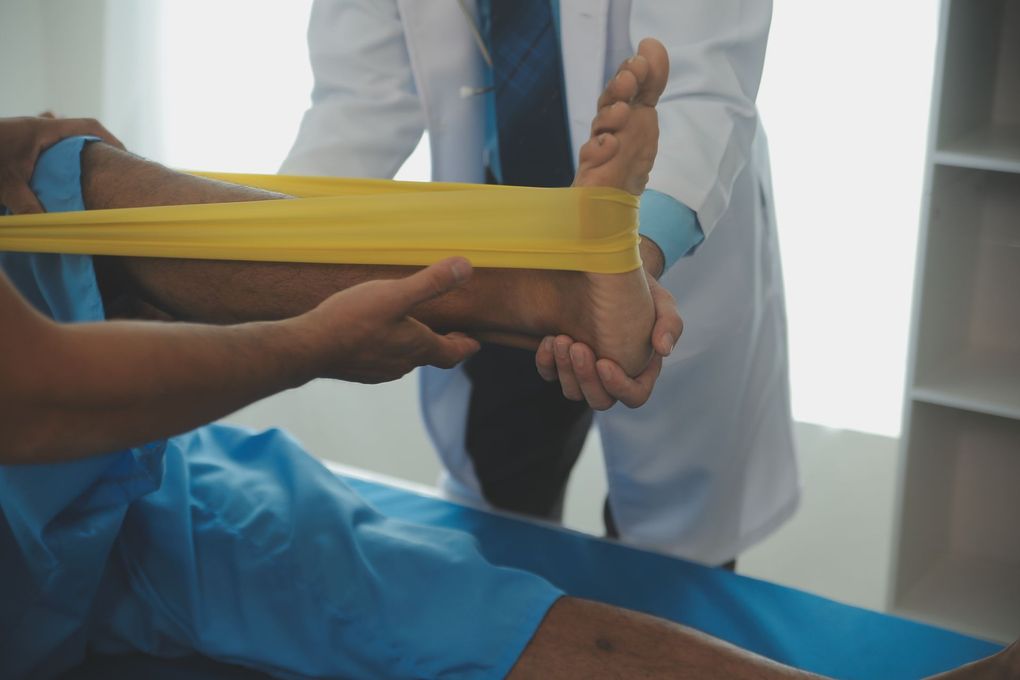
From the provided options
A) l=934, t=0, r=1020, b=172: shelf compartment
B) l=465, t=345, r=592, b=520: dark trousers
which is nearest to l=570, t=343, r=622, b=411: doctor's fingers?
l=465, t=345, r=592, b=520: dark trousers

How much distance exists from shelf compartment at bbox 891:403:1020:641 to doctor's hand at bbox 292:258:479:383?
42.3 inches

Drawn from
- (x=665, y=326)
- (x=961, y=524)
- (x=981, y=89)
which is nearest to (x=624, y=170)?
(x=665, y=326)

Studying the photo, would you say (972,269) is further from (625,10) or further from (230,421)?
(230,421)

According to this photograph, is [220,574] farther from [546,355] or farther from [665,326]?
[665,326]

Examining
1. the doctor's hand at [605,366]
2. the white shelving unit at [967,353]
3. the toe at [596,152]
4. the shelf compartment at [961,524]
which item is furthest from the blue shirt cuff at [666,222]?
the shelf compartment at [961,524]

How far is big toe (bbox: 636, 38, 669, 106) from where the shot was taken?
84cm

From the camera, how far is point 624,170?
0.88 metres

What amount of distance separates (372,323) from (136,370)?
18cm

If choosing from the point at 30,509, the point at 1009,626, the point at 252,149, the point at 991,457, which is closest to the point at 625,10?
the point at 30,509

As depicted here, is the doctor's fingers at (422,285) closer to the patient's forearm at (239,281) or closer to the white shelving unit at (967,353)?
the patient's forearm at (239,281)

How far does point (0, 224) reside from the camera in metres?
0.99

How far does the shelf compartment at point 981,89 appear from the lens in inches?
57.4

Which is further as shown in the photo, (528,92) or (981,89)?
(981,89)

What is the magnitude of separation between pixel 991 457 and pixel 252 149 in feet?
6.23
